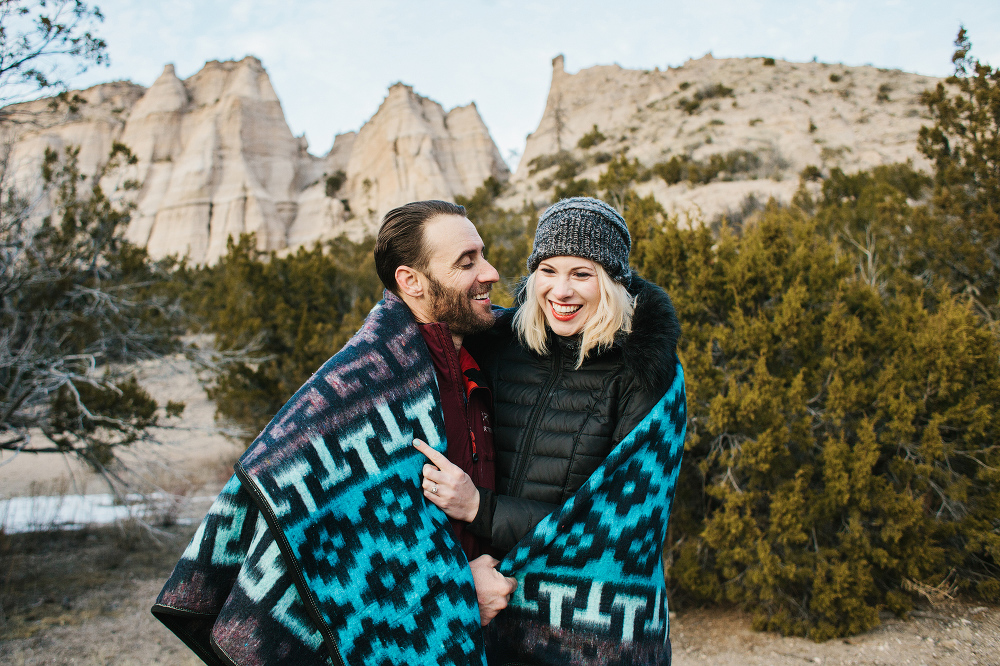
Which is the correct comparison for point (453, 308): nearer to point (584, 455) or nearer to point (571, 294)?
point (571, 294)

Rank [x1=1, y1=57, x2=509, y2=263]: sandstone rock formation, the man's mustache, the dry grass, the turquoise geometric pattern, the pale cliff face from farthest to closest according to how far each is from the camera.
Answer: [x1=1, y1=57, x2=509, y2=263]: sandstone rock formation → the pale cliff face → the dry grass → the man's mustache → the turquoise geometric pattern

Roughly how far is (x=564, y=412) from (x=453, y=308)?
1.61ft

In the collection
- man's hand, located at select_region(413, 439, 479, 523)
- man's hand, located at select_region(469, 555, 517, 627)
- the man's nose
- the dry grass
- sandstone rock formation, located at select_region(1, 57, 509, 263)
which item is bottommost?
the dry grass

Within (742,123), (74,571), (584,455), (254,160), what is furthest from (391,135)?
(584,455)

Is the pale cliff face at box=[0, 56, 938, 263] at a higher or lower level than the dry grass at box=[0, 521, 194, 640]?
higher

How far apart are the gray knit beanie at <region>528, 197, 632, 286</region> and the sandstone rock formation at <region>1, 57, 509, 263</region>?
106ft

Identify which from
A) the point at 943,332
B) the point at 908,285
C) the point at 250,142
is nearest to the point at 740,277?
the point at 943,332

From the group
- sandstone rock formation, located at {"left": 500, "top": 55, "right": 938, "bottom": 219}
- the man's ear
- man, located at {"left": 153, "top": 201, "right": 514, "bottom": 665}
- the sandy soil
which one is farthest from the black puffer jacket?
sandstone rock formation, located at {"left": 500, "top": 55, "right": 938, "bottom": 219}

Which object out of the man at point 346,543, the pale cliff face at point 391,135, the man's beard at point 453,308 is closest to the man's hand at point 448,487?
the man at point 346,543

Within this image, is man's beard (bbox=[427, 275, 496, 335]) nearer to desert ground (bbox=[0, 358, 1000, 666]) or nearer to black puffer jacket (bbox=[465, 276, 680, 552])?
black puffer jacket (bbox=[465, 276, 680, 552])

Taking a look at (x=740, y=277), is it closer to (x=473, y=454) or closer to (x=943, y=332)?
(x=943, y=332)

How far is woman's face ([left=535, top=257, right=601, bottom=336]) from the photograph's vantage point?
5.81ft

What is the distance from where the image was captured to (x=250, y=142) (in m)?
38.2

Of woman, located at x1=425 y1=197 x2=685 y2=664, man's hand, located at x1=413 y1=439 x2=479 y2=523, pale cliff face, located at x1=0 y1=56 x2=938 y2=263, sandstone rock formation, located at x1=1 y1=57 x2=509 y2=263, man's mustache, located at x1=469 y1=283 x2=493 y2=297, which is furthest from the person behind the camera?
sandstone rock formation, located at x1=1 y1=57 x2=509 y2=263
